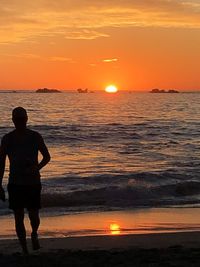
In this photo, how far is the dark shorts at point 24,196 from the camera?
264 inches

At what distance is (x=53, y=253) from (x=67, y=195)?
6636 mm

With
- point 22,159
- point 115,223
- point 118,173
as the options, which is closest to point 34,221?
point 22,159

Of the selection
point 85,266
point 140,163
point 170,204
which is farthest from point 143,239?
point 140,163

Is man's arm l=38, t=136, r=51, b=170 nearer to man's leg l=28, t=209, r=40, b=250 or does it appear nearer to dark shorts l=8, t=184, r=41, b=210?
dark shorts l=8, t=184, r=41, b=210

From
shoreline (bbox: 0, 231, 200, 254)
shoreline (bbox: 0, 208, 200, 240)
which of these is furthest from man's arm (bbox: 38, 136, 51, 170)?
shoreline (bbox: 0, 208, 200, 240)

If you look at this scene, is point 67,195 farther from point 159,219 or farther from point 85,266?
point 85,266

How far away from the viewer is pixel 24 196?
A: 6727mm

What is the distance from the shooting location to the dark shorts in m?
6.70

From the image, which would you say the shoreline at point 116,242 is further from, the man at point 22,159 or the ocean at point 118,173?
the ocean at point 118,173

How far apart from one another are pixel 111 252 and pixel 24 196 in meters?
1.39

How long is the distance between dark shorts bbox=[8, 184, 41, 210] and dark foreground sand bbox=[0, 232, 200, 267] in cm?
62

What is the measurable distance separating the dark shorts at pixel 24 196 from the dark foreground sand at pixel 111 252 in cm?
62

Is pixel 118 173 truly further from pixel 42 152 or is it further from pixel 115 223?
pixel 42 152

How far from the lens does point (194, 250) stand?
727cm
